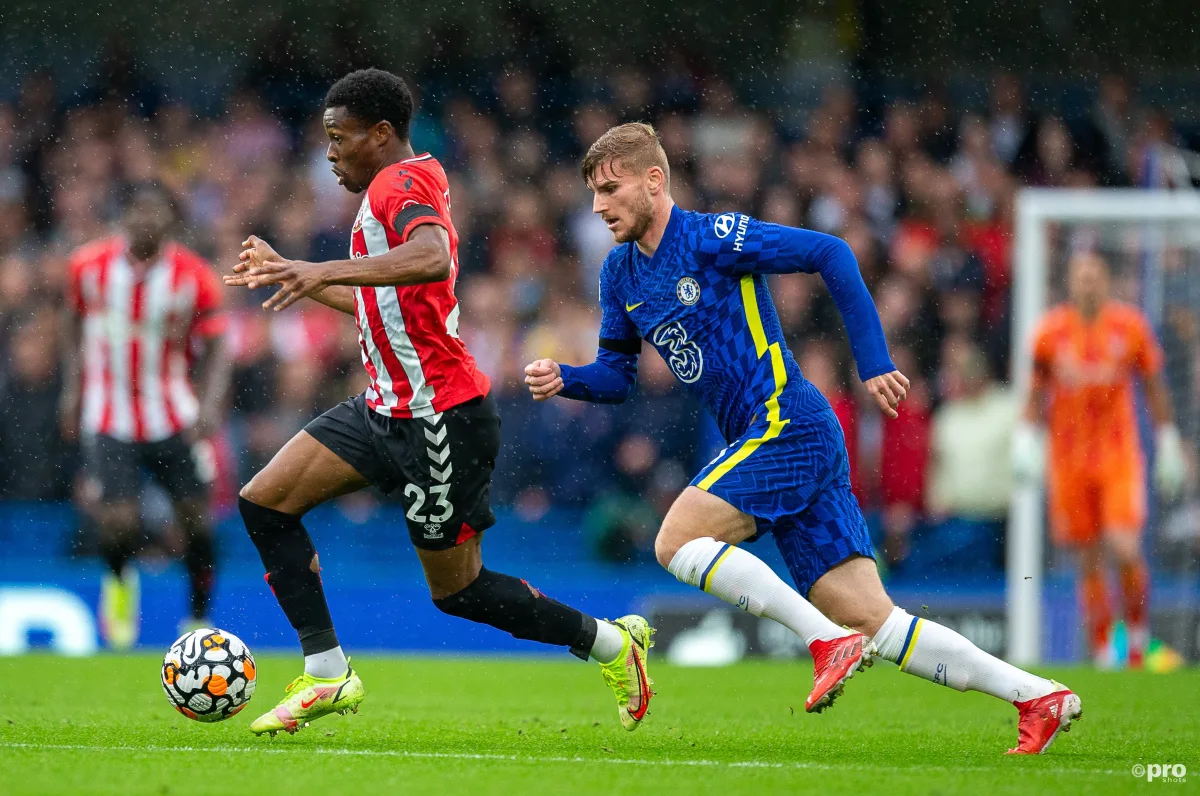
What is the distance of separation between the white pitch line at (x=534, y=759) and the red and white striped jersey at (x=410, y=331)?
1.07 metres

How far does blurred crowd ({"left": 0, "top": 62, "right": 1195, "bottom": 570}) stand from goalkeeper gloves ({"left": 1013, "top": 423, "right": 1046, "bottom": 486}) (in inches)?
41.4

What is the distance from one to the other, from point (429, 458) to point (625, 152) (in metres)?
1.16

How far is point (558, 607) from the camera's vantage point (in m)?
Result: 5.44

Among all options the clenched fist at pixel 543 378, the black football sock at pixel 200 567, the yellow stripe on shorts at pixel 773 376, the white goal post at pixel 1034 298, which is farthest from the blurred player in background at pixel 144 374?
the white goal post at pixel 1034 298

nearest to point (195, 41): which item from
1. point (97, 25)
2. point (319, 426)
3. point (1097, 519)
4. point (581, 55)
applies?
point (97, 25)

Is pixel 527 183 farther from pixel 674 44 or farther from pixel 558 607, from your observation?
pixel 558 607

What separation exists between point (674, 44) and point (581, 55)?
34.6 inches

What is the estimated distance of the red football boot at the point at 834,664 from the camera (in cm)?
451

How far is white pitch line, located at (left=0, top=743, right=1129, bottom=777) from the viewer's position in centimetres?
459

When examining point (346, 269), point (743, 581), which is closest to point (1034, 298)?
point (743, 581)

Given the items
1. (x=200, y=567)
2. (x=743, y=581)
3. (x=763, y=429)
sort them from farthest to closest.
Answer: (x=200, y=567)
(x=763, y=429)
(x=743, y=581)

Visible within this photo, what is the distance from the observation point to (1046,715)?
189 inches

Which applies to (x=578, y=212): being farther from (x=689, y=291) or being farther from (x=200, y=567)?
(x=689, y=291)

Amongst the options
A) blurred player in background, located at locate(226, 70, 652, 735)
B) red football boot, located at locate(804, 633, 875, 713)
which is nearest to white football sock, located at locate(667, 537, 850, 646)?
red football boot, located at locate(804, 633, 875, 713)
